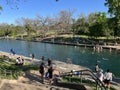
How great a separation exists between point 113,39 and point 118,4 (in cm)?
2644

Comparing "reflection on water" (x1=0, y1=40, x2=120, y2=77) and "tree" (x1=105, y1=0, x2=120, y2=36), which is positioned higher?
"tree" (x1=105, y1=0, x2=120, y2=36)

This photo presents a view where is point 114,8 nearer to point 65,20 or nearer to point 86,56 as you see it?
point 86,56

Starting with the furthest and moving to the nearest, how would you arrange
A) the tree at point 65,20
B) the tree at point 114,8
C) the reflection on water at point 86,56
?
the tree at point 65,20 < the tree at point 114,8 < the reflection on water at point 86,56

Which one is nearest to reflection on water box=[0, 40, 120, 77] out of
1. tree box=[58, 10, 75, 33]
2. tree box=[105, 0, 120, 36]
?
tree box=[105, 0, 120, 36]

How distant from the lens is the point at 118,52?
74.8 metres

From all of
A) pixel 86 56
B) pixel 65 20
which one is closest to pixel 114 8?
pixel 86 56

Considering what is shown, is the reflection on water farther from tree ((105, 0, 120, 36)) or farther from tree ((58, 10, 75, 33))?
tree ((58, 10, 75, 33))

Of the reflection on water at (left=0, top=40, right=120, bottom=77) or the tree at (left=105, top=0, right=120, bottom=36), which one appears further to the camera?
the tree at (left=105, top=0, right=120, bottom=36)

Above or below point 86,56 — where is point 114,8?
above

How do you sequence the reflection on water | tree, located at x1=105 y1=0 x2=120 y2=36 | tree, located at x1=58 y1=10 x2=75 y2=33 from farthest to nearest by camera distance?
tree, located at x1=58 y1=10 x2=75 y2=33 < tree, located at x1=105 y1=0 x2=120 y2=36 < the reflection on water

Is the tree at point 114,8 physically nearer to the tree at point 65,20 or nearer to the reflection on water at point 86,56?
the reflection on water at point 86,56

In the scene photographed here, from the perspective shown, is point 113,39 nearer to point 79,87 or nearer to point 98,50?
point 98,50

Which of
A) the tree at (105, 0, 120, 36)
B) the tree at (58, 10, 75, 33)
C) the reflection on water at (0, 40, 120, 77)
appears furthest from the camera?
the tree at (58, 10, 75, 33)

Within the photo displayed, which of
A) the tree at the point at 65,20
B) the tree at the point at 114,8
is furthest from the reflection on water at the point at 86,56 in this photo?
the tree at the point at 65,20
